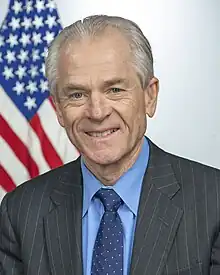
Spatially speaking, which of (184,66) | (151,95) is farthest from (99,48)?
(184,66)

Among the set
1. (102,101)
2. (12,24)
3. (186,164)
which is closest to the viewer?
(102,101)

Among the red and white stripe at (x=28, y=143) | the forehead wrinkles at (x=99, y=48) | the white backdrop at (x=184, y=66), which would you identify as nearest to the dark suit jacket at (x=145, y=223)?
the forehead wrinkles at (x=99, y=48)

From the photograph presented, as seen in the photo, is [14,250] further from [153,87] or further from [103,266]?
[153,87]

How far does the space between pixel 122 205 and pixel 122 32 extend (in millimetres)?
332

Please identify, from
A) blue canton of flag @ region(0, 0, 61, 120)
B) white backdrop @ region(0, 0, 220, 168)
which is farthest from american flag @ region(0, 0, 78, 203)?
white backdrop @ region(0, 0, 220, 168)

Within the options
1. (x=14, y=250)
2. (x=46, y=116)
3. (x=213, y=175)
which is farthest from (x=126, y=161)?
(x=46, y=116)

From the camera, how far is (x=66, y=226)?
1.18 metres

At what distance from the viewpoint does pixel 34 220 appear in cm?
120

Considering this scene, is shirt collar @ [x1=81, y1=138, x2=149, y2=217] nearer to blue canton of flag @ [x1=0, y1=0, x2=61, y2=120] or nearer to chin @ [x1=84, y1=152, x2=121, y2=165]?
chin @ [x1=84, y1=152, x2=121, y2=165]

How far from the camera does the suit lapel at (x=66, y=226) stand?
114cm

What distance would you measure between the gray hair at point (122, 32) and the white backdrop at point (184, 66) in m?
1.38

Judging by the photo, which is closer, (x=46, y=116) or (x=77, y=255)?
(x=77, y=255)

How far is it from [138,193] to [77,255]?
6.7 inches

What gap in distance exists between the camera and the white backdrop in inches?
98.1
